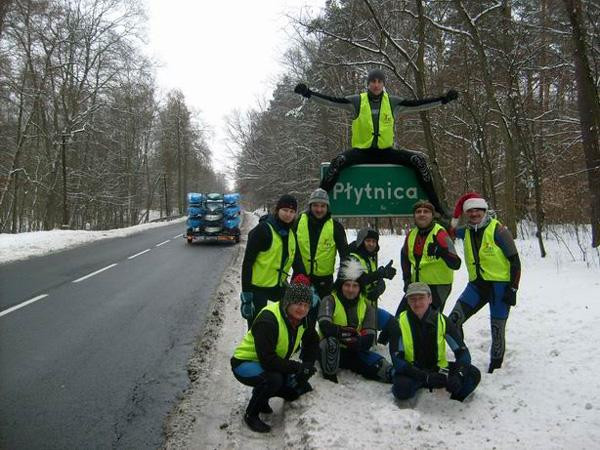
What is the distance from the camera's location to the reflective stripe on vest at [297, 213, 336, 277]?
486cm

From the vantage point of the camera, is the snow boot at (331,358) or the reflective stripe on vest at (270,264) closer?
the snow boot at (331,358)

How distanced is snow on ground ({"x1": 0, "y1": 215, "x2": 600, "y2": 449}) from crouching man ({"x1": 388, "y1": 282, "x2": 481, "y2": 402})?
0.53 ft

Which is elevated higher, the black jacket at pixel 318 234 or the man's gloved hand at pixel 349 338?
the black jacket at pixel 318 234

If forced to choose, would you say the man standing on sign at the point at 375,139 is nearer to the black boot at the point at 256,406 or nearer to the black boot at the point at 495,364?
the black boot at the point at 495,364

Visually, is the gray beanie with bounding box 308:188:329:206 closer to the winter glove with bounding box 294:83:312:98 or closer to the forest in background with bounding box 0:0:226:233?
the winter glove with bounding box 294:83:312:98

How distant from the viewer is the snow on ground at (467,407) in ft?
10.7

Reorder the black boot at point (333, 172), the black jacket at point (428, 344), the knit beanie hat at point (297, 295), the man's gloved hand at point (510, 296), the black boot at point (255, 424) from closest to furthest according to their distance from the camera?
the black boot at point (255, 424) < the knit beanie hat at point (297, 295) < the black jacket at point (428, 344) < the man's gloved hand at point (510, 296) < the black boot at point (333, 172)

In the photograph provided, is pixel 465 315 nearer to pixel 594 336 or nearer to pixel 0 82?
pixel 594 336

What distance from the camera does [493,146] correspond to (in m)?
17.6

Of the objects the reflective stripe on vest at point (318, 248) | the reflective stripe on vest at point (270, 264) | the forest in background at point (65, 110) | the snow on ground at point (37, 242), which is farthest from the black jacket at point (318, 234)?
the forest in background at point (65, 110)

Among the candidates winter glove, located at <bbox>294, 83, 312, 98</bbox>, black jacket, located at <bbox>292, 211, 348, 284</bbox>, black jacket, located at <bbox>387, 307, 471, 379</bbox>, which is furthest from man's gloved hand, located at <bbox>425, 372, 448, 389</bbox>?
winter glove, located at <bbox>294, 83, 312, 98</bbox>

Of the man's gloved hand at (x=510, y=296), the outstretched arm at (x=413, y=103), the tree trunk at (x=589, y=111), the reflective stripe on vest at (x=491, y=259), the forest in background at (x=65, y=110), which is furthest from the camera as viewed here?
the forest in background at (x=65, y=110)

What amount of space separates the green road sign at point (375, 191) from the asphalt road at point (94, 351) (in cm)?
246

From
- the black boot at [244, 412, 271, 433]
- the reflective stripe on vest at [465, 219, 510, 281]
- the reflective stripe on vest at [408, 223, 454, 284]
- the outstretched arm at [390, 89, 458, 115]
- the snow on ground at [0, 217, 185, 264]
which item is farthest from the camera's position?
the snow on ground at [0, 217, 185, 264]
